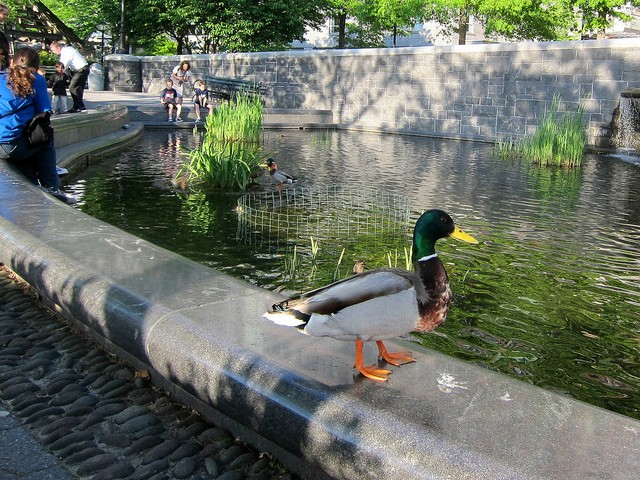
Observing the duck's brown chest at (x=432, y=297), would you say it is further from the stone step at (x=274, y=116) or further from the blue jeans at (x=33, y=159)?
the stone step at (x=274, y=116)

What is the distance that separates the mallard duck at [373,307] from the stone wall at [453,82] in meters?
16.0

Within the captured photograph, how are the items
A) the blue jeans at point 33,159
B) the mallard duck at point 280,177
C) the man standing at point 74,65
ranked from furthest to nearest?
the man standing at point 74,65 < the mallard duck at point 280,177 < the blue jeans at point 33,159

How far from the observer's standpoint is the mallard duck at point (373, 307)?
9.16 ft

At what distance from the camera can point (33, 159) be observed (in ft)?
24.9

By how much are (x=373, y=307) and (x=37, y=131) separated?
216 inches

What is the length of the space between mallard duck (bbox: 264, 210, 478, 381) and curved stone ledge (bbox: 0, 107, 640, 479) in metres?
0.20

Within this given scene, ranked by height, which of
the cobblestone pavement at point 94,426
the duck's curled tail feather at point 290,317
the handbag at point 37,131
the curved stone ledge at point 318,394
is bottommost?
the cobblestone pavement at point 94,426

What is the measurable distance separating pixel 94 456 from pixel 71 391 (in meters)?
0.67

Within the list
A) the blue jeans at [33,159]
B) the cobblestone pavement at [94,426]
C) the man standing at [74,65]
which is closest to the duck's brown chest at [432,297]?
the cobblestone pavement at [94,426]

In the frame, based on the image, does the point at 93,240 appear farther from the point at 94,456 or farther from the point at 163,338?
the point at 94,456

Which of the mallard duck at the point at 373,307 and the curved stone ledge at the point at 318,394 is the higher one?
the mallard duck at the point at 373,307

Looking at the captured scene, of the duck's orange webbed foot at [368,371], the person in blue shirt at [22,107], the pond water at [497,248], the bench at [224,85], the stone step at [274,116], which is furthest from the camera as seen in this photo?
the bench at [224,85]

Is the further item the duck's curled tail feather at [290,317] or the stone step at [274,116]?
the stone step at [274,116]

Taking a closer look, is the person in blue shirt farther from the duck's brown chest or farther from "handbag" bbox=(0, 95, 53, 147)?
the duck's brown chest
